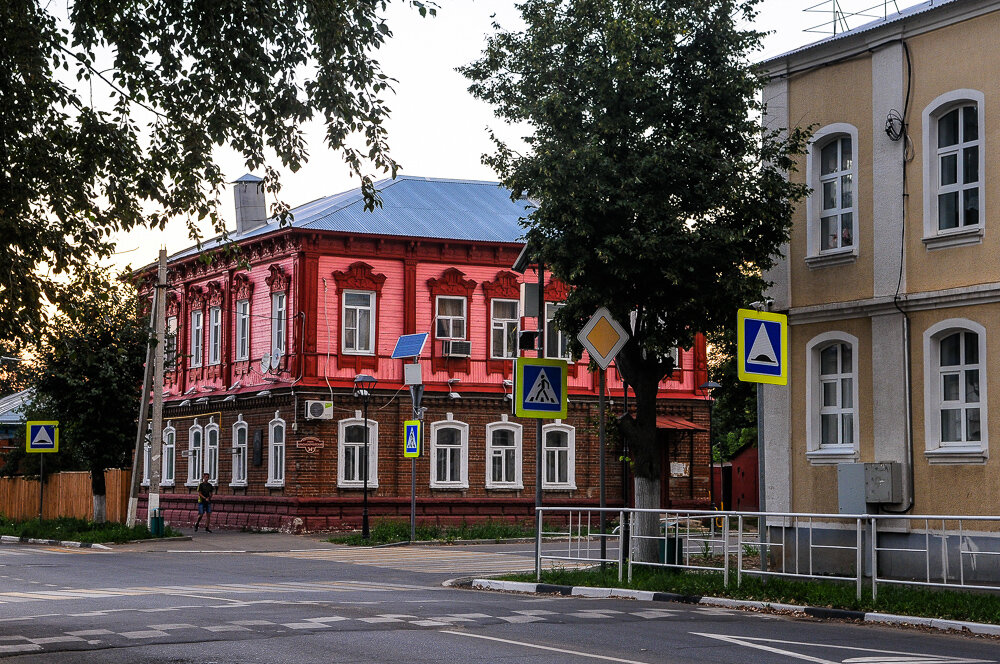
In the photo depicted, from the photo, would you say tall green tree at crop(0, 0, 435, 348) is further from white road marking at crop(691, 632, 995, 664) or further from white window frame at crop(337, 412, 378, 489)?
white window frame at crop(337, 412, 378, 489)

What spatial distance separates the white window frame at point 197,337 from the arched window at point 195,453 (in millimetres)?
2174

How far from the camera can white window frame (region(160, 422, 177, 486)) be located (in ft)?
154

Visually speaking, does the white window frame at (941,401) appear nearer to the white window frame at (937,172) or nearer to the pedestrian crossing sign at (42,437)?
the white window frame at (937,172)

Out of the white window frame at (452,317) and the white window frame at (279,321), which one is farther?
the white window frame at (452,317)

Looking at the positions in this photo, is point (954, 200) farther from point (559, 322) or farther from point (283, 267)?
point (283, 267)

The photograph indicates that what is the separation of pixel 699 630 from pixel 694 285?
279 inches

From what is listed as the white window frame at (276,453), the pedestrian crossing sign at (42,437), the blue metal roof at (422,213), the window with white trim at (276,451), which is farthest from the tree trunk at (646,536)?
the pedestrian crossing sign at (42,437)

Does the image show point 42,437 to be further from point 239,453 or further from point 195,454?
point 195,454

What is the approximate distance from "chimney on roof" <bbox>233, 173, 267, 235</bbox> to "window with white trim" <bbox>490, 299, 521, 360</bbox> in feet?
31.8

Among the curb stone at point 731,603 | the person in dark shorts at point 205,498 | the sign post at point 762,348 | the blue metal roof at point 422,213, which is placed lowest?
the curb stone at point 731,603

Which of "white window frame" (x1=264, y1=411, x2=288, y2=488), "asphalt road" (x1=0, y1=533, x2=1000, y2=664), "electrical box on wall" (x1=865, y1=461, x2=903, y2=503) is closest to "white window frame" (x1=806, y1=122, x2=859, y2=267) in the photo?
"electrical box on wall" (x1=865, y1=461, x2=903, y2=503)

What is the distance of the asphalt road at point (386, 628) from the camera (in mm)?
11078

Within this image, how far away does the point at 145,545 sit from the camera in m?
33.6

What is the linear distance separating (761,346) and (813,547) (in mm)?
2550
